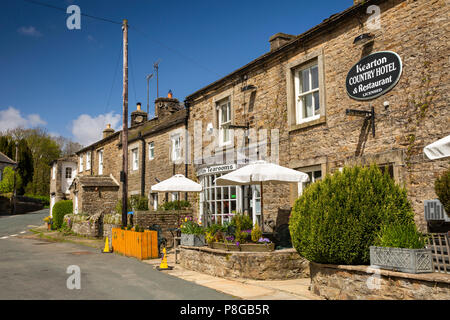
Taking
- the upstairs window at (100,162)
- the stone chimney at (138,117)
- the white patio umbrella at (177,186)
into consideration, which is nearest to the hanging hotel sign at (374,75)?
the white patio umbrella at (177,186)

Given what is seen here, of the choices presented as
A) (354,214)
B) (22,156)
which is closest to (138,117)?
(354,214)

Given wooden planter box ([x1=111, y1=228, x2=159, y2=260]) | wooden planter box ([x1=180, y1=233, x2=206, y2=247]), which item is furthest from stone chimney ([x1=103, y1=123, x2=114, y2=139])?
wooden planter box ([x1=180, y1=233, x2=206, y2=247])

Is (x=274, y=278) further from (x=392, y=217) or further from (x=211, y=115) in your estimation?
(x=211, y=115)

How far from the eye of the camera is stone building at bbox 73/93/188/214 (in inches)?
719

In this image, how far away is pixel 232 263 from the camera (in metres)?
8.88

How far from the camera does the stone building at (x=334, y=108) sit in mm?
7992

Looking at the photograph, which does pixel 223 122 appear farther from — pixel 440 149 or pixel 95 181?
pixel 95 181

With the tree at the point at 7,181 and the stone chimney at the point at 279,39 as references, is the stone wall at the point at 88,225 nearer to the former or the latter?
the stone chimney at the point at 279,39

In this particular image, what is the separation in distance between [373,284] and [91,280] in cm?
555

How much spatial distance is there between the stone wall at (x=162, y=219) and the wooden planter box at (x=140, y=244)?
4.10ft

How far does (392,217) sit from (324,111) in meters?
4.41

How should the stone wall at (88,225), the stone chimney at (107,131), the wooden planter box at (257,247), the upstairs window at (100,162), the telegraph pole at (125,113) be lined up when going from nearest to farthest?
the wooden planter box at (257,247) < the telegraph pole at (125,113) < the stone wall at (88,225) < the upstairs window at (100,162) < the stone chimney at (107,131)

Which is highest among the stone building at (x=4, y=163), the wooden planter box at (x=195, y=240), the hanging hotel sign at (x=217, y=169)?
the stone building at (x=4, y=163)

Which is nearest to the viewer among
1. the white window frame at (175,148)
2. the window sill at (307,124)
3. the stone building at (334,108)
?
the stone building at (334,108)
